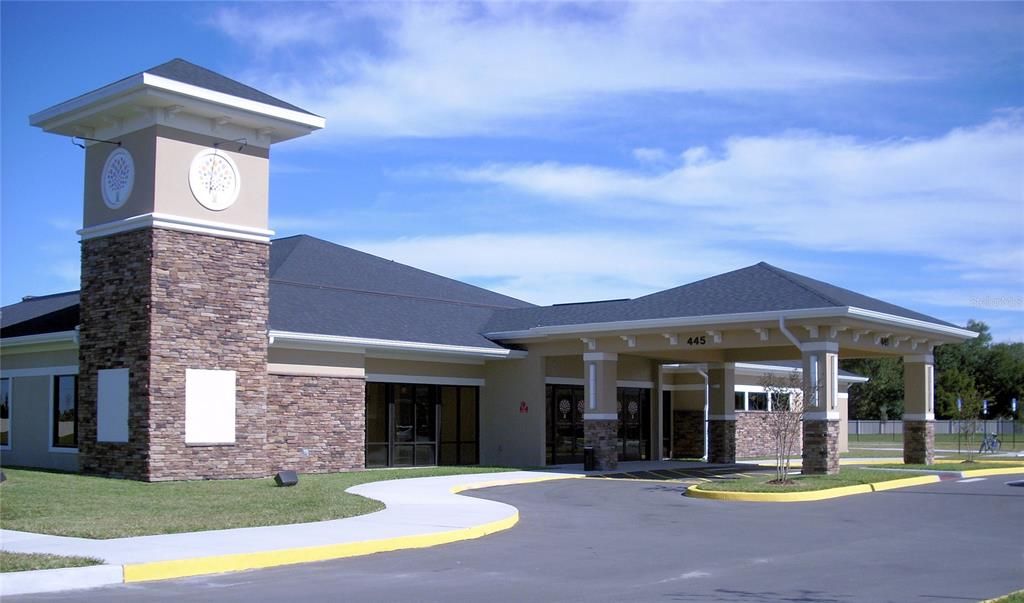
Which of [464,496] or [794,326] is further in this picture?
[794,326]

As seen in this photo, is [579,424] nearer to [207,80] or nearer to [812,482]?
[812,482]

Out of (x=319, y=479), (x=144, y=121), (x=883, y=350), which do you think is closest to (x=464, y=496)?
(x=319, y=479)

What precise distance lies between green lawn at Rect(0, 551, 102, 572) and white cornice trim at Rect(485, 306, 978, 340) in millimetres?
17363

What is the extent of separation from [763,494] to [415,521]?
8317mm

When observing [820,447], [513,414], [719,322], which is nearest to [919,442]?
[820,447]

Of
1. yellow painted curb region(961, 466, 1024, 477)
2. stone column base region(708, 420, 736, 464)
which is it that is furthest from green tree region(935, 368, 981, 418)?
stone column base region(708, 420, 736, 464)

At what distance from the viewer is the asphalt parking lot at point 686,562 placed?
9.89 metres

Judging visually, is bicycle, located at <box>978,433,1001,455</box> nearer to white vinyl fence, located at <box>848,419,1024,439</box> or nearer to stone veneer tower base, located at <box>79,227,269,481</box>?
white vinyl fence, located at <box>848,419,1024,439</box>

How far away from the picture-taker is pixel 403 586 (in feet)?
33.8

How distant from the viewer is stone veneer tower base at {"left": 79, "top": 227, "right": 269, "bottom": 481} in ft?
69.4

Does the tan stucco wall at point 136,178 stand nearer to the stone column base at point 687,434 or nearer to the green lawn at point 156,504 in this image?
the green lawn at point 156,504

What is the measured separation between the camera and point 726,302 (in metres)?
26.2

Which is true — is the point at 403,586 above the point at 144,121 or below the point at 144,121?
below

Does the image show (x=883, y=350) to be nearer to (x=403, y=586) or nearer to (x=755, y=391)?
(x=755, y=391)
